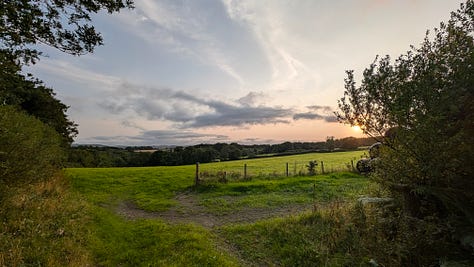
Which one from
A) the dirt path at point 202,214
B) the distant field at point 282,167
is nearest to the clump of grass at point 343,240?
the dirt path at point 202,214

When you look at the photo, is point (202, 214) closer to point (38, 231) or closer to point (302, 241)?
point (302, 241)

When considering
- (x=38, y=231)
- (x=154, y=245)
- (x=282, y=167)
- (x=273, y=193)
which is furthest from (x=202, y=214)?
(x=282, y=167)

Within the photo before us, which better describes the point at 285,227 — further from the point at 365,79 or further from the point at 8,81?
the point at 8,81

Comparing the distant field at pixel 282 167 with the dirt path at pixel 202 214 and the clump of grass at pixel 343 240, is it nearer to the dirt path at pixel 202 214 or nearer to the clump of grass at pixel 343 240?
the dirt path at pixel 202 214

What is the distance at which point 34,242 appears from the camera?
7.80m

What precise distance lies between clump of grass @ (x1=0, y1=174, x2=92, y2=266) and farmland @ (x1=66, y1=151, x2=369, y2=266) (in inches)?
26.8

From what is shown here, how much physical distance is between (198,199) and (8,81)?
41.6 feet

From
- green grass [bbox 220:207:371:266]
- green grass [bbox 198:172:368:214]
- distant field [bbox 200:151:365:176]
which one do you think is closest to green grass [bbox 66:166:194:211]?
green grass [bbox 198:172:368:214]

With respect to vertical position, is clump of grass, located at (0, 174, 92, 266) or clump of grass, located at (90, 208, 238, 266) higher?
clump of grass, located at (0, 174, 92, 266)

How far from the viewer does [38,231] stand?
848cm

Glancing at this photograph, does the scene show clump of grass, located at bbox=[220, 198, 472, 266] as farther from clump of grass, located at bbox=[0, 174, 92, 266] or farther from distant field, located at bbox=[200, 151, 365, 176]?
distant field, located at bbox=[200, 151, 365, 176]

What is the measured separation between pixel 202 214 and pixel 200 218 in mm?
837

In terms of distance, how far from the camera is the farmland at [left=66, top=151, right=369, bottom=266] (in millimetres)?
8508

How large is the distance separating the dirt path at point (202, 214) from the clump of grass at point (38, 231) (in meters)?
3.27
